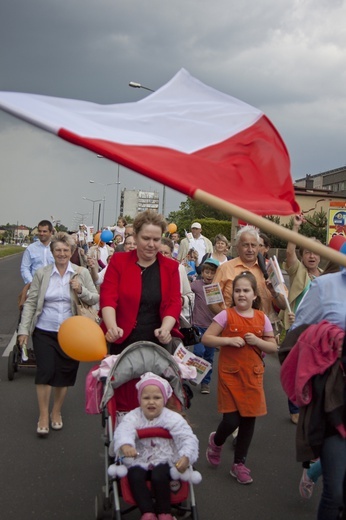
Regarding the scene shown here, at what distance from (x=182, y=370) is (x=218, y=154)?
1699mm

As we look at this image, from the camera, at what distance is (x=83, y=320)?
432cm

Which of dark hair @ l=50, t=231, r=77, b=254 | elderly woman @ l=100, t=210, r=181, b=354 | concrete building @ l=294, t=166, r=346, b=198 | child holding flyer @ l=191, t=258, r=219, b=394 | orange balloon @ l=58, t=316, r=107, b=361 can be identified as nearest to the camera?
orange balloon @ l=58, t=316, r=107, b=361

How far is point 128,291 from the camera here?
175 inches

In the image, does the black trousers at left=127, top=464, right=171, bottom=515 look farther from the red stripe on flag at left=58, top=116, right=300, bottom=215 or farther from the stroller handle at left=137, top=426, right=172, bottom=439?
the red stripe on flag at left=58, top=116, right=300, bottom=215

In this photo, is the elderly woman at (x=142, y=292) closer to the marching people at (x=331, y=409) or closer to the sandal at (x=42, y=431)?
the marching people at (x=331, y=409)

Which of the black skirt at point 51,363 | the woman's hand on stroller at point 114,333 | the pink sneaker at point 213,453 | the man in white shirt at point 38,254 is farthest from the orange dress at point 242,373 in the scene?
the man in white shirt at point 38,254

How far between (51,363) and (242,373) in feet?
6.53

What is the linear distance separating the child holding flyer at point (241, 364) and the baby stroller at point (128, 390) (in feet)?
2.57

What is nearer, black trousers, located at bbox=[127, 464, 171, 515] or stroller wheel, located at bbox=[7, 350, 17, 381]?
black trousers, located at bbox=[127, 464, 171, 515]

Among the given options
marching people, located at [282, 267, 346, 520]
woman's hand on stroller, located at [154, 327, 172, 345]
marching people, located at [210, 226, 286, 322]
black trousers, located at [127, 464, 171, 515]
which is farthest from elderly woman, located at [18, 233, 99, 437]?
marching people, located at [282, 267, 346, 520]

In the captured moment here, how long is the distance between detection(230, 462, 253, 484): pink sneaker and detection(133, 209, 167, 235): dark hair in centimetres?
193

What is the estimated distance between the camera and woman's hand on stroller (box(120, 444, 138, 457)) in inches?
148

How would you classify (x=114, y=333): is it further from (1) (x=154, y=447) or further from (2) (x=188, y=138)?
(2) (x=188, y=138)

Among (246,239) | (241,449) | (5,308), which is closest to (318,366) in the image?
(241,449)
